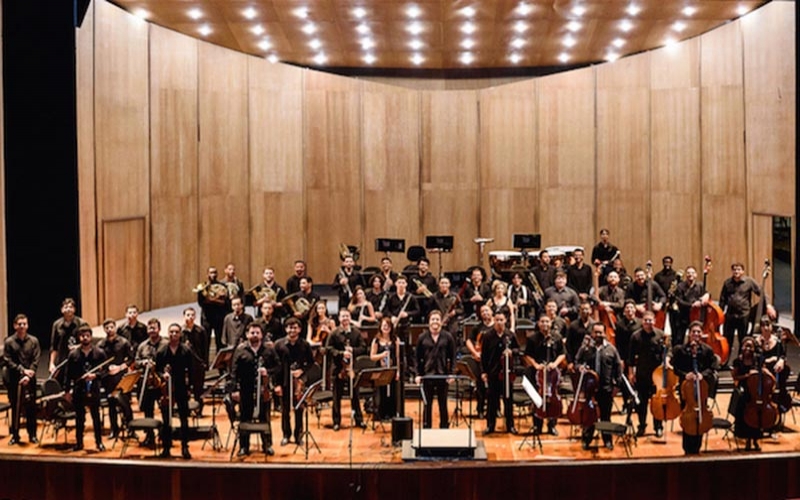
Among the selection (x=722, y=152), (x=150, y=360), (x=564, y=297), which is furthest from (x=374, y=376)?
(x=722, y=152)

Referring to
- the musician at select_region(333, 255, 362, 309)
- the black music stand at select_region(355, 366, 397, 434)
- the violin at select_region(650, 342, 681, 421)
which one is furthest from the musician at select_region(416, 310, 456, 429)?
the musician at select_region(333, 255, 362, 309)

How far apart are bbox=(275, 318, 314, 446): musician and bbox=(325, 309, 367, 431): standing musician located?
1.77ft

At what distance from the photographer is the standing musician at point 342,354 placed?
36.6 ft

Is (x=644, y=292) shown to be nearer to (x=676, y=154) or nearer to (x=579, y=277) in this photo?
(x=579, y=277)

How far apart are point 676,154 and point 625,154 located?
0.94 m

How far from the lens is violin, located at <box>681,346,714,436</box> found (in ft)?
32.7

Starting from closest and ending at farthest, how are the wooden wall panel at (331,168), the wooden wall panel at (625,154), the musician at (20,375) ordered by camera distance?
the musician at (20,375) < the wooden wall panel at (625,154) < the wooden wall panel at (331,168)

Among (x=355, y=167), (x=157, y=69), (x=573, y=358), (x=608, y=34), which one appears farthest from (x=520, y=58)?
Answer: (x=573, y=358)

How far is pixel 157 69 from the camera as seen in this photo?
16.9m

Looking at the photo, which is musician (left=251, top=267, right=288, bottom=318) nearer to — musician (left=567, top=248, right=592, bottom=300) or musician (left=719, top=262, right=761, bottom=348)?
musician (left=567, top=248, right=592, bottom=300)

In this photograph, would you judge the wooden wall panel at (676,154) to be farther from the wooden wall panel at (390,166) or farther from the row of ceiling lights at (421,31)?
the wooden wall panel at (390,166)

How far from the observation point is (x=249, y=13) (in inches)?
642

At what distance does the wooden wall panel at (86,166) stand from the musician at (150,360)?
4830 mm

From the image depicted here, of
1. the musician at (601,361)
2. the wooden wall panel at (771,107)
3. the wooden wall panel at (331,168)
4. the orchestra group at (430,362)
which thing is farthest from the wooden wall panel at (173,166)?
the musician at (601,361)
